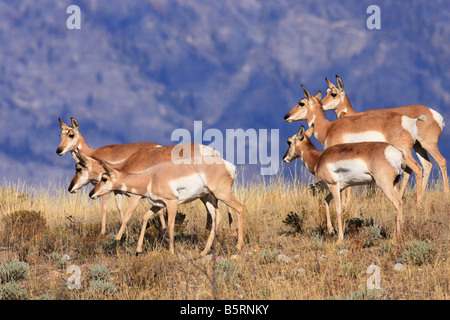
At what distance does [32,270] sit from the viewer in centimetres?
1002

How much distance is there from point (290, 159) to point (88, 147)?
541 centimetres

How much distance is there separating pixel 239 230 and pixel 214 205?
27.9 inches

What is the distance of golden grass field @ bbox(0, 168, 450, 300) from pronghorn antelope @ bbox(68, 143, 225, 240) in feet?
3.00

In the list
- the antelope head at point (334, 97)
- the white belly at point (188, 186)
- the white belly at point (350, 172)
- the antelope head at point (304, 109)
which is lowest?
the white belly at point (188, 186)

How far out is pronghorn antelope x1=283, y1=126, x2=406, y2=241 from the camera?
30.9 ft

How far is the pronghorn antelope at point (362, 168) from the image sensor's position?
30.9ft

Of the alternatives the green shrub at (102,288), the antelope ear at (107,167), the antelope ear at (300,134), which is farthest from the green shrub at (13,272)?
the antelope ear at (300,134)

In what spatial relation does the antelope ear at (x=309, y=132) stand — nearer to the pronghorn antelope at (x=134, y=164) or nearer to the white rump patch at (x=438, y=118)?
the pronghorn antelope at (x=134, y=164)

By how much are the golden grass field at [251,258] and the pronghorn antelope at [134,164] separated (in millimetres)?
914

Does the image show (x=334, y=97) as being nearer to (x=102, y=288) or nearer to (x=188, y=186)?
(x=188, y=186)
